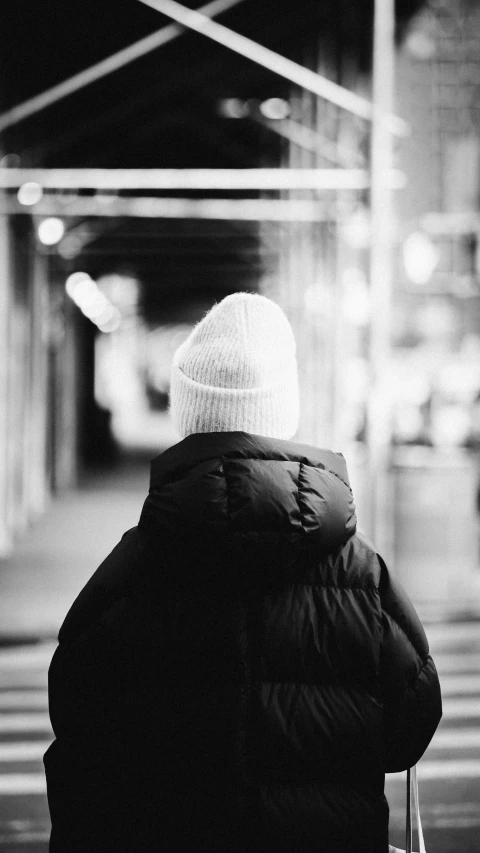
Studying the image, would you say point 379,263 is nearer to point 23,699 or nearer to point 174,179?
point 174,179

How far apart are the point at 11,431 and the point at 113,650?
10.9 metres

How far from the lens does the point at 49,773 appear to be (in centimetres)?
199

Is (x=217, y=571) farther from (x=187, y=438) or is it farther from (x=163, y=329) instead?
(x=163, y=329)

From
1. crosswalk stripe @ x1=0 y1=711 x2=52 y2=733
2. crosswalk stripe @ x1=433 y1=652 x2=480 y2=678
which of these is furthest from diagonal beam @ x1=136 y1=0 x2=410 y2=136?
crosswalk stripe @ x1=0 y1=711 x2=52 y2=733

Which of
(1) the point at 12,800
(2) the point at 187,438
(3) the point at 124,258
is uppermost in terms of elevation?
(3) the point at 124,258

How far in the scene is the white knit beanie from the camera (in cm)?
195

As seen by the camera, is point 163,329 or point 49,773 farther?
point 163,329

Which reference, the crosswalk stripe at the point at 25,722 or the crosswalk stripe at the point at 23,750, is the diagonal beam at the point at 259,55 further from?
the crosswalk stripe at the point at 23,750

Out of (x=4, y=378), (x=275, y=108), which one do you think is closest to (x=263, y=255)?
(x=275, y=108)

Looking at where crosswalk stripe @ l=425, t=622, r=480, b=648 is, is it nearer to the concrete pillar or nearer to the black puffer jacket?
the black puffer jacket

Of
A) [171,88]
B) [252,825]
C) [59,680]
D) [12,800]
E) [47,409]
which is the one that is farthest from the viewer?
[47,409]

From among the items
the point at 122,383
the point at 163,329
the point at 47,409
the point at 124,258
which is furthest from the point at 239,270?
the point at 163,329

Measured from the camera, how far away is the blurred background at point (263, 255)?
7805mm

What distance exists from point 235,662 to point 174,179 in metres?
8.44
